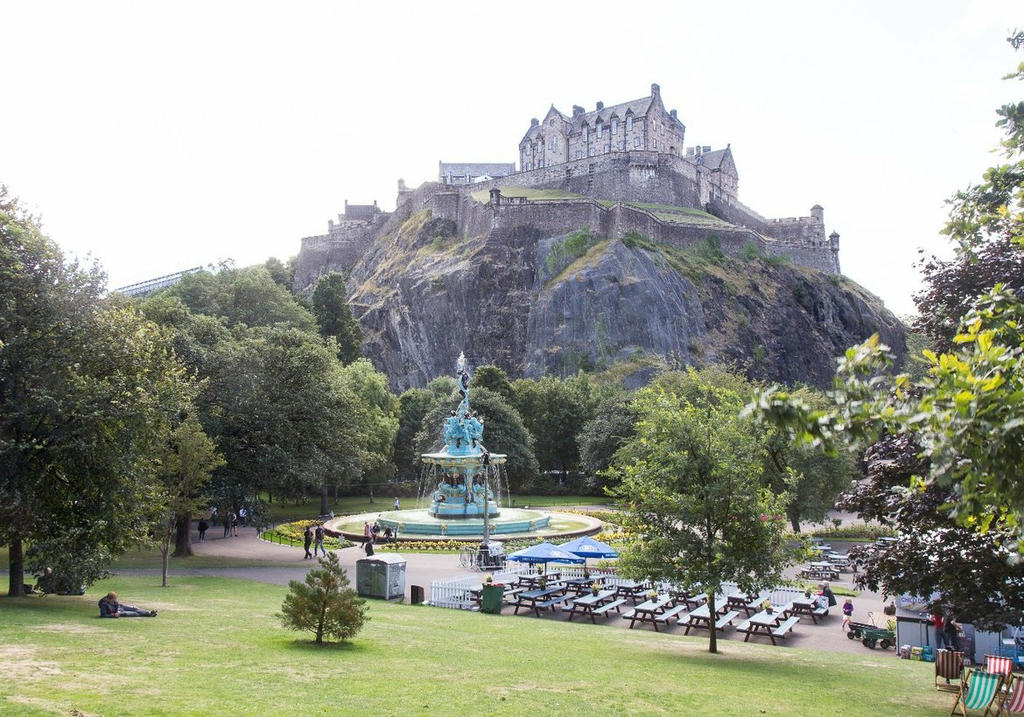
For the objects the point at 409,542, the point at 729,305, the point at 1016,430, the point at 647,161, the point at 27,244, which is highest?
the point at 647,161

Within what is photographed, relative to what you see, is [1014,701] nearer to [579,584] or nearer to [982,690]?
[982,690]

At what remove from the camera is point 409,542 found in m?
31.2

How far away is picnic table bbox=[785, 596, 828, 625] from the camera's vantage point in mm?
20719

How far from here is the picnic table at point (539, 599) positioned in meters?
20.9

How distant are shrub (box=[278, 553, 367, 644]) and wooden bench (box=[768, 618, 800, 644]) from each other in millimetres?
10080

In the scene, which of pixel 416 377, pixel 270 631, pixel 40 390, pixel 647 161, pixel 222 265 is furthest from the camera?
pixel 647 161

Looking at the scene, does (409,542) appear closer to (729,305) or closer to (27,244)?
(27,244)

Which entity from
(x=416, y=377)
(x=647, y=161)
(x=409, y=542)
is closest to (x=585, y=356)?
(x=416, y=377)

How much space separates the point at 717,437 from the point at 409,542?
18.9 metres

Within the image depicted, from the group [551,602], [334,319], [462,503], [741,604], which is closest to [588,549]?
[551,602]

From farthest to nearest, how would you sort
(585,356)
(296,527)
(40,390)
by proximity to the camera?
(585,356)
(296,527)
(40,390)

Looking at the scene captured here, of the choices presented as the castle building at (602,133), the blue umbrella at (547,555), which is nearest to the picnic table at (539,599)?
the blue umbrella at (547,555)

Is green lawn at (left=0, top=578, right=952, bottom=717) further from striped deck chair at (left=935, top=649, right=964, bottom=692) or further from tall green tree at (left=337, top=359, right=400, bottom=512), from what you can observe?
tall green tree at (left=337, top=359, right=400, bottom=512)

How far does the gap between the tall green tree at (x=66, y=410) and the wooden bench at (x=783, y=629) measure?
14.5m
